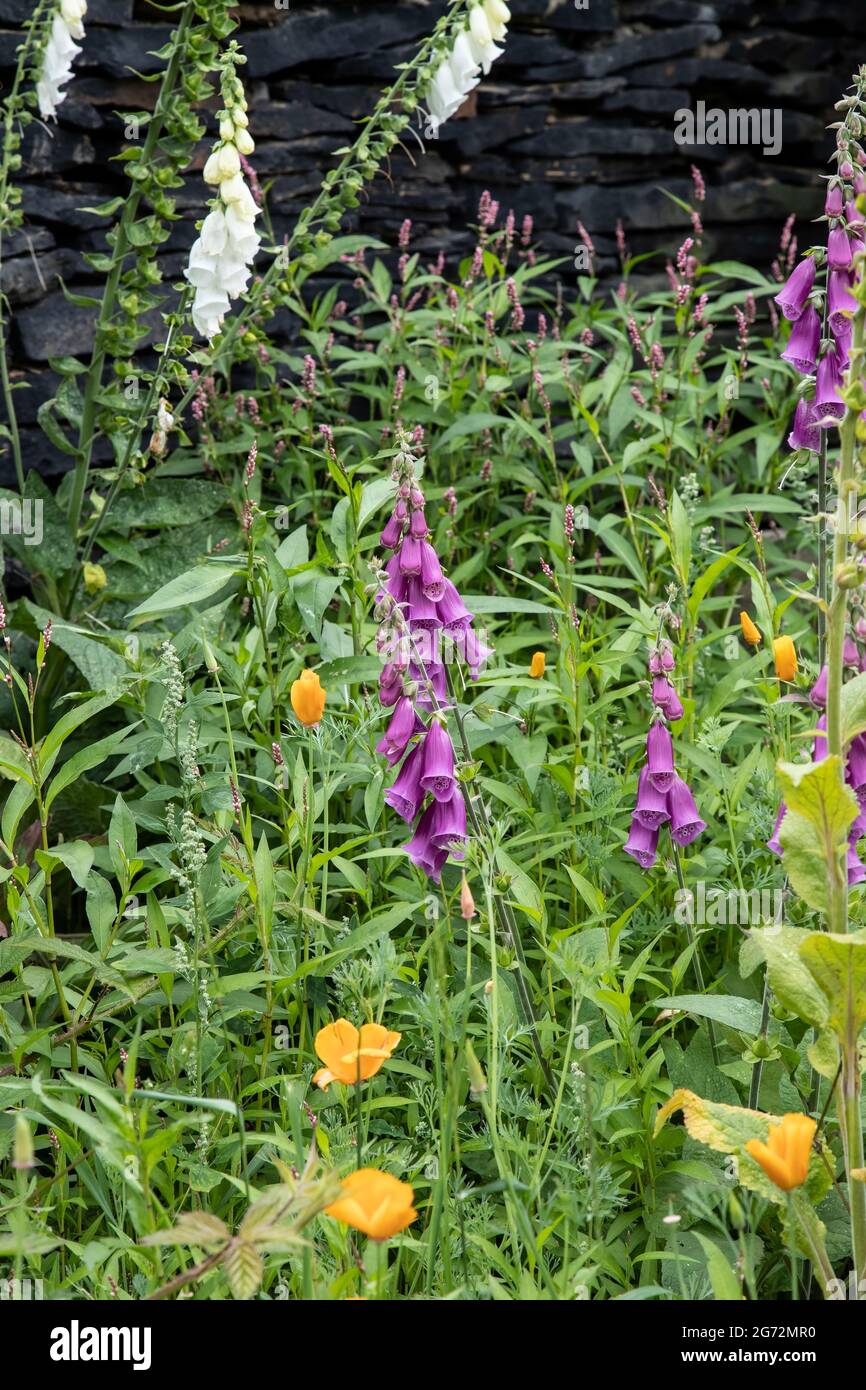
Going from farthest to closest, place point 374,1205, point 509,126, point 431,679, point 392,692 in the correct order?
point 509,126
point 431,679
point 392,692
point 374,1205

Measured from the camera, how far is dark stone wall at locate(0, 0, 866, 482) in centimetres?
329

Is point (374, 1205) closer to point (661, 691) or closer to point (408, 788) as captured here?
point (408, 788)

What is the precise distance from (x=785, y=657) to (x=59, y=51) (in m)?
1.90

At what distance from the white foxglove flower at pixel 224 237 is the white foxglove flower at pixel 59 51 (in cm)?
40

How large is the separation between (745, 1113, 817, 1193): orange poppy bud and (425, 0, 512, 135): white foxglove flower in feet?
7.46

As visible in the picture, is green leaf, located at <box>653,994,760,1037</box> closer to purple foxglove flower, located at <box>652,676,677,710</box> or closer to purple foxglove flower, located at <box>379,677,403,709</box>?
purple foxglove flower, located at <box>652,676,677,710</box>

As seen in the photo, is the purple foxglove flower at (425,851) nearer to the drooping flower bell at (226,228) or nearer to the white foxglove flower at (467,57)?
the drooping flower bell at (226,228)

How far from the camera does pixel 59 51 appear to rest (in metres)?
2.60

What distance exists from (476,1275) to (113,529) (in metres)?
1.93

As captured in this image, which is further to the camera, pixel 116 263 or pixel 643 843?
pixel 116 263

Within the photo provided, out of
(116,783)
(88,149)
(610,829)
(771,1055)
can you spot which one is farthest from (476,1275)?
(88,149)

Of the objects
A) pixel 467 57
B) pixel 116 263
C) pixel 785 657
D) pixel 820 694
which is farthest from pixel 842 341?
pixel 116 263

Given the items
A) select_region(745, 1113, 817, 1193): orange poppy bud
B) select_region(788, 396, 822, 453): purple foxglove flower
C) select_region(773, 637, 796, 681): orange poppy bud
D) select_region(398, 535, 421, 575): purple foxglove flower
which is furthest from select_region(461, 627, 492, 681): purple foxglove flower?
select_region(745, 1113, 817, 1193): orange poppy bud
